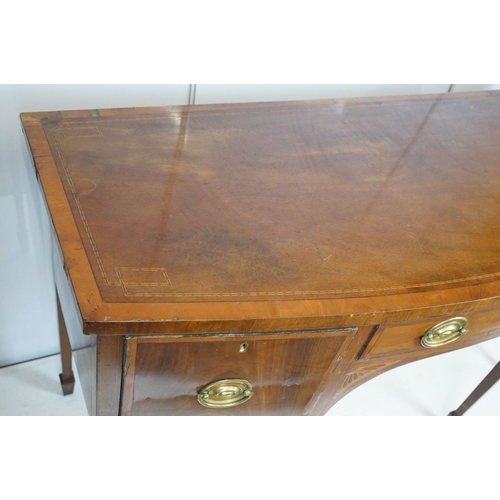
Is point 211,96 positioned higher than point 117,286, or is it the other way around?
point 211,96

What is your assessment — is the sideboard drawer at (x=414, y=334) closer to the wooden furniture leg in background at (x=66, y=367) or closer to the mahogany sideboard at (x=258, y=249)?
the mahogany sideboard at (x=258, y=249)

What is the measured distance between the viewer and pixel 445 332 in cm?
102

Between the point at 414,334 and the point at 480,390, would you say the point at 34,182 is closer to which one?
the point at 414,334

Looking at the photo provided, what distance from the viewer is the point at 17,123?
1170 mm

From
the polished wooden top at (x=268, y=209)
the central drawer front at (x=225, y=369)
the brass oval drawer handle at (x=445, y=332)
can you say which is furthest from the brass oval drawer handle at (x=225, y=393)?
the brass oval drawer handle at (x=445, y=332)

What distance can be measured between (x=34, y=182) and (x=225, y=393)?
0.66 meters

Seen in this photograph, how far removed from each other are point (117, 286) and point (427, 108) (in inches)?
36.0

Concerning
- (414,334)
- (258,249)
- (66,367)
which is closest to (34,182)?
(66,367)

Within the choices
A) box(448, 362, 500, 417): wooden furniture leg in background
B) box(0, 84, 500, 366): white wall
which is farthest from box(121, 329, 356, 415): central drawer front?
box(448, 362, 500, 417): wooden furniture leg in background

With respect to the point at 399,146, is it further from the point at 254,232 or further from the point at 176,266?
the point at 176,266

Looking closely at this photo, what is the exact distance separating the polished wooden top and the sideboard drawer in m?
0.10
